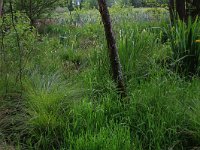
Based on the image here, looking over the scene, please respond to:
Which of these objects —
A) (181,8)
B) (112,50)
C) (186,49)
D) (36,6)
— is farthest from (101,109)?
(36,6)

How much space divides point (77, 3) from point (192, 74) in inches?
434

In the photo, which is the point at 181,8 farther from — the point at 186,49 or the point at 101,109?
the point at 101,109

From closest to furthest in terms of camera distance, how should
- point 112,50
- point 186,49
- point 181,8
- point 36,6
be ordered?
point 112,50 < point 186,49 < point 181,8 < point 36,6

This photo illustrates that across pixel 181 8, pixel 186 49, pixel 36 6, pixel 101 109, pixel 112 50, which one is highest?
pixel 36 6

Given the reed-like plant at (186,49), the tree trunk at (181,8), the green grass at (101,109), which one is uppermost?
the tree trunk at (181,8)

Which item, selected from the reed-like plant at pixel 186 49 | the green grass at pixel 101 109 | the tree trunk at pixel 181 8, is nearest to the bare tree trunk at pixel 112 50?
the green grass at pixel 101 109

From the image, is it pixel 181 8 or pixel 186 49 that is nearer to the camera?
pixel 186 49

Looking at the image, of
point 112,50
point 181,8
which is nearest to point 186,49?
point 112,50

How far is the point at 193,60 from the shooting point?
4820 millimetres

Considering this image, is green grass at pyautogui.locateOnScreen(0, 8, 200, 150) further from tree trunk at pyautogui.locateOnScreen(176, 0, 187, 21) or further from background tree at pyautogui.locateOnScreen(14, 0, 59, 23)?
background tree at pyautogui.locateOnScreen(14, 0, 59, 23)

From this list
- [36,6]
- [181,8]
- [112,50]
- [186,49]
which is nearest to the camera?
[112,50]

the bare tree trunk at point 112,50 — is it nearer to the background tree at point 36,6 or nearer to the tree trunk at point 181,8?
the tree trunk at point 181,8

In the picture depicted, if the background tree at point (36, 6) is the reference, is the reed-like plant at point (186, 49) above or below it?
below

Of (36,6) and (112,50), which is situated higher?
(36,6)
